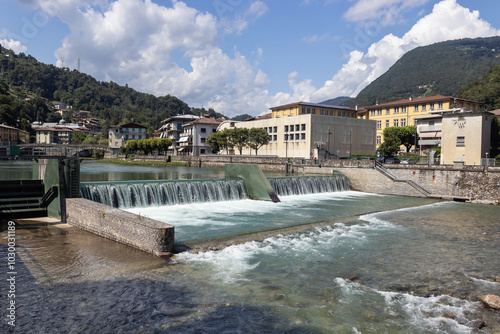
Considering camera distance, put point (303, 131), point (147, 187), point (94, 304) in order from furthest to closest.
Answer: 1. point (303, 131)
2. point (147, 187)
3. point (94, 304)

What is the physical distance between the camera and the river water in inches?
289

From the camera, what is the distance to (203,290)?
8.84 metres

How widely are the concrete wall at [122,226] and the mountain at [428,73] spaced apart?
146 metres

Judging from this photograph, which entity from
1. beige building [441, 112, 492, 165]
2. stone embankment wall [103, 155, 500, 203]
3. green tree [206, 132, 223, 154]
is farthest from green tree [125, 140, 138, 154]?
beige building [441, 112, 492, 165]

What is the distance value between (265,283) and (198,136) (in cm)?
8495

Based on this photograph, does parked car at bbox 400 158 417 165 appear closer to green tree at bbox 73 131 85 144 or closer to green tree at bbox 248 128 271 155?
green tree at bbox 248 128 271 155

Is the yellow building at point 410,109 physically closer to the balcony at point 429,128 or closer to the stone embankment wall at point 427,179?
the balcony at point 429,128

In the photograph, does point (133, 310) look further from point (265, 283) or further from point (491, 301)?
point (491, 301)

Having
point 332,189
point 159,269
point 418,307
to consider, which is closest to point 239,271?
point 159,269

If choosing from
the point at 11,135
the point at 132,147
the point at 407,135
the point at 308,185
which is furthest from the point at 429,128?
the point at 11,135

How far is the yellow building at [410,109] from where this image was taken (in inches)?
2913

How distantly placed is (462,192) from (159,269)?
2838cm

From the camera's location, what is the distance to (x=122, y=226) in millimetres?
12555

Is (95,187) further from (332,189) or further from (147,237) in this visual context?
(332,189)
